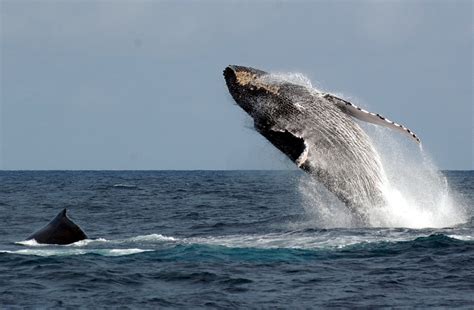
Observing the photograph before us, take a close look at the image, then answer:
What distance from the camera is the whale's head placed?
16.1 meters

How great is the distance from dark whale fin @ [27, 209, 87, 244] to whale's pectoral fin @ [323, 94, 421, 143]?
664 cm

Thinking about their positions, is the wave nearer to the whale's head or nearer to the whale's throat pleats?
the whale's throat pleats

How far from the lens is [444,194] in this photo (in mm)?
21906

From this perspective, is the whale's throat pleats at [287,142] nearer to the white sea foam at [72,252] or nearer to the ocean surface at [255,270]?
the ocean surface at [255,270]

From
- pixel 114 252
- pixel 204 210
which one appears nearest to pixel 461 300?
pixel 114 252

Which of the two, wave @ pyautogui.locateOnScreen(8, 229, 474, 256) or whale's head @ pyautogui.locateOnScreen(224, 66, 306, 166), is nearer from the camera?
whale's head @ pyautogui.locateOnScreen(224, 66, 306, 166)

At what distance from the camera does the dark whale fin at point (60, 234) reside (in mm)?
19359

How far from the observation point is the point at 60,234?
64.1 feet

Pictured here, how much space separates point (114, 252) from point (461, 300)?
7446mm

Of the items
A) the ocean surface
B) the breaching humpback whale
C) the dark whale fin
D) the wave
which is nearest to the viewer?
the ocean surface

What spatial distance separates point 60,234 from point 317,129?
6.49 metres

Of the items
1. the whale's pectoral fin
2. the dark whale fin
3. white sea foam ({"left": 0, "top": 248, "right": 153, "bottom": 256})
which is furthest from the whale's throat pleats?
the dark whale fin

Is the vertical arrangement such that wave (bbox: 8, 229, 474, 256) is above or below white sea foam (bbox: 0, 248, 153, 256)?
above

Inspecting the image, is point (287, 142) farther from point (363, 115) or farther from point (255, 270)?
point (255, 270)
